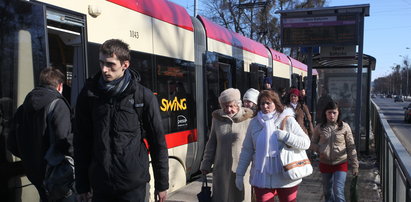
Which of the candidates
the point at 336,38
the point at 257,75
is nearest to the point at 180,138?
the point at 336,38

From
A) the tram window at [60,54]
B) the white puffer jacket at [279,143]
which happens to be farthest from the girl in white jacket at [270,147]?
the tram window at [60,54]

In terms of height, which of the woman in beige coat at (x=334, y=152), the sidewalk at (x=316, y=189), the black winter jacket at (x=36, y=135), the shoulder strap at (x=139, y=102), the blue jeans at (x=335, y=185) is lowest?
the sidewalk at (x=316, y=189)

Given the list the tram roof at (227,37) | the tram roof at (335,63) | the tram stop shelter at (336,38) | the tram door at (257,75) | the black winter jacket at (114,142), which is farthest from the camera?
the tram roof at (335,63)

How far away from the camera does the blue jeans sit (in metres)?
5.06

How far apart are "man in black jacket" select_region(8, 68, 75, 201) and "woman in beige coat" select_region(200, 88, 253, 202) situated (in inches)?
59.8

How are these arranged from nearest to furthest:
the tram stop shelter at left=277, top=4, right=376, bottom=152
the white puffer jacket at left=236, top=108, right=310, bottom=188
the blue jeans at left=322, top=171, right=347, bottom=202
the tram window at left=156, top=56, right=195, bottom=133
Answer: the white puffer jacket at left=236, top=108, right=310, bottom=188
the blue jeans at left=322, top=171, right=347, bottom=202
the tram window at left=156, top=56, right=195, bottom=133
the tram stop shelter at left=277, top=4, right=376, bottom=152

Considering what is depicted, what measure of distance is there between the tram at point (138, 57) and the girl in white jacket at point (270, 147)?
1.85m

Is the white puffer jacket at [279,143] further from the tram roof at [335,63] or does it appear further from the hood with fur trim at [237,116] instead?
the tram roof at [335,63]

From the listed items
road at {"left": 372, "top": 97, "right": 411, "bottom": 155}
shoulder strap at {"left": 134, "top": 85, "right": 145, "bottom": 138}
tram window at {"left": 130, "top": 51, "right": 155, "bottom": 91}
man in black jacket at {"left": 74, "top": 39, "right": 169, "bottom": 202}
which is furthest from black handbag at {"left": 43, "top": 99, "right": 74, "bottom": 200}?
road at {"left": 372, "top": 97, "right": 411, "bottom": 155}

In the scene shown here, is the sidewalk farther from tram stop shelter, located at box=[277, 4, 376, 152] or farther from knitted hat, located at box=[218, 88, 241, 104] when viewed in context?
knitted hat, located at box=[218, 88, 241, 104]

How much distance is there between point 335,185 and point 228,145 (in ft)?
5.83

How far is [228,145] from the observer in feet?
13.7

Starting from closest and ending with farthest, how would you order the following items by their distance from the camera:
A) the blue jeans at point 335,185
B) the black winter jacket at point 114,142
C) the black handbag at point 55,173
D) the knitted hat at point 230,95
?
the black winter jacket at point 114,142, the black handbag at point 55,173, the knitted hat at point 230,95, the blue jeans at point 335,185

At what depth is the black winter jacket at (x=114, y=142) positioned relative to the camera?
8.34ft
